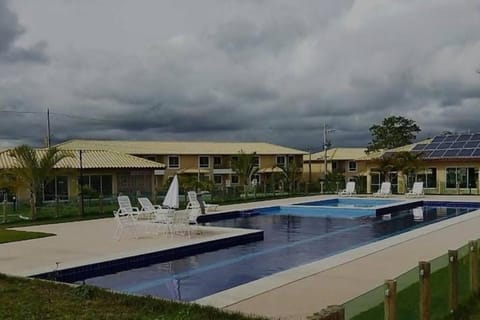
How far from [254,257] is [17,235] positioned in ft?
21.4

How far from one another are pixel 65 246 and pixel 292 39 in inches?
458

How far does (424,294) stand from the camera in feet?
17.2

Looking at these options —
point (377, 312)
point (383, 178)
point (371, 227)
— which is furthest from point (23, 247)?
point (383, 178)

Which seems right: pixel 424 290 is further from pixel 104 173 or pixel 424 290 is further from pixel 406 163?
pixel 104 173

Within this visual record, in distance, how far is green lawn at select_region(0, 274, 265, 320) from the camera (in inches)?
231

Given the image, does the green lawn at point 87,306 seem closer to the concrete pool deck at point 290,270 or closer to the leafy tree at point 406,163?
the concrete pool deck at point 290,270

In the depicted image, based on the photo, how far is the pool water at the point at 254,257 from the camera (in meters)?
8.98

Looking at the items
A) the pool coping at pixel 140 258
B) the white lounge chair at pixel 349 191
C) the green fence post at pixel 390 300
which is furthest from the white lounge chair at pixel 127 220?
the white lounge chair at pixel 349 191

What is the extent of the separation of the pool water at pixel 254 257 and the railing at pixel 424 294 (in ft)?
12.0

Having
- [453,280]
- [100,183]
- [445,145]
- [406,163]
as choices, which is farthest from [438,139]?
[453,280]

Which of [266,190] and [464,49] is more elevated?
[464,49]

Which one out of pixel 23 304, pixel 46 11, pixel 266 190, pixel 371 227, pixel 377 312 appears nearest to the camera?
pixel 377 312

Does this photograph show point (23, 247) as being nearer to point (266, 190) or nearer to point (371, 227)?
point (371, 227)

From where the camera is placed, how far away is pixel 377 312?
4.84m
